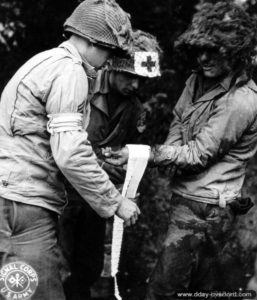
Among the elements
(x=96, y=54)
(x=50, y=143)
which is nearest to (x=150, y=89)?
(x=96, y=54)

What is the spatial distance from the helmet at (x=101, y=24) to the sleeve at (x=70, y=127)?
21 cm

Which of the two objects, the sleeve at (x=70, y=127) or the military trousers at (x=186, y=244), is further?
the military trousers at (x=186, y=244)

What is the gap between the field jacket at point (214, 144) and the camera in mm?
3771

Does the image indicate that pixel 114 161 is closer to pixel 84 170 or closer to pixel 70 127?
pixel 84 170

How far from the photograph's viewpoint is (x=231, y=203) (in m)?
3.98

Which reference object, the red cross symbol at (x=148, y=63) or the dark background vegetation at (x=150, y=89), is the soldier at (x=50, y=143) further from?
the dark background vegetation at (x=150, y=89)

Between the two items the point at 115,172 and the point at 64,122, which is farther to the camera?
the point at 115,172

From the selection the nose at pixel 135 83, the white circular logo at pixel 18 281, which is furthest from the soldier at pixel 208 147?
the white circular logo at pixel 18 281

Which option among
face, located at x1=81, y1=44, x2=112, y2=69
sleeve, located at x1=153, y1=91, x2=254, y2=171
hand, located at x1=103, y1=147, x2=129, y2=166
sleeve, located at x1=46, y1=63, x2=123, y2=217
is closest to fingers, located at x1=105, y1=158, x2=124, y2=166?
hand, located at x1=103, y1=147, x2=129, y2=166

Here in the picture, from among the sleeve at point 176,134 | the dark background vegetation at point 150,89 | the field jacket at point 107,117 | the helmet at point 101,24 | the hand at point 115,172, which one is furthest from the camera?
the dark background vegetation at point 150,89

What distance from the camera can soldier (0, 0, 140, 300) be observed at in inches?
129

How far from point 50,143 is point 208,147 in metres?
0.99

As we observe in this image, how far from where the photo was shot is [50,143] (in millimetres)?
3336

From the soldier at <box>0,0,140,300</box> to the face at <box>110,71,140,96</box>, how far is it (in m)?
0.63
